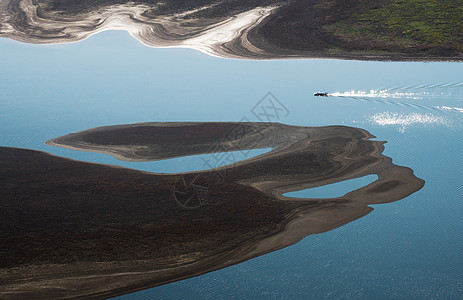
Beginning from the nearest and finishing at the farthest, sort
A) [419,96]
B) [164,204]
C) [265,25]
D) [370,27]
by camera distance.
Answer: [164,204] < [419,96] < [370,27] < [265,25]

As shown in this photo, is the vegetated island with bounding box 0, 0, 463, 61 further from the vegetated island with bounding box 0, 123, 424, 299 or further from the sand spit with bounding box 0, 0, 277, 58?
the vegetated island with bounding box 0, 123, 424, 299

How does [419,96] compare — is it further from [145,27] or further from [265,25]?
[145,27]

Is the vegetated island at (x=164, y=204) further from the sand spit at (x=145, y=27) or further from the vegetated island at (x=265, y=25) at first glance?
the sand spit at (x=145, y=27)

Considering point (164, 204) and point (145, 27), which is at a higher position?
point (145, 27)

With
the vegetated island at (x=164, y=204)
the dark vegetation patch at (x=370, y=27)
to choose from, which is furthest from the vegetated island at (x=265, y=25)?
the vegetated island at (x=164, y=204)

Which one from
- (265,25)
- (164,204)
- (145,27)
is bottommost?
(164,204)

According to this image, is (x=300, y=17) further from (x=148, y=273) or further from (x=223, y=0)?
(x=148, y=273)

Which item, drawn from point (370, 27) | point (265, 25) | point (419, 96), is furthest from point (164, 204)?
point (370, 27)

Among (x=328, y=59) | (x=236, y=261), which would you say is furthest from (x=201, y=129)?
(x=328, y=59)
